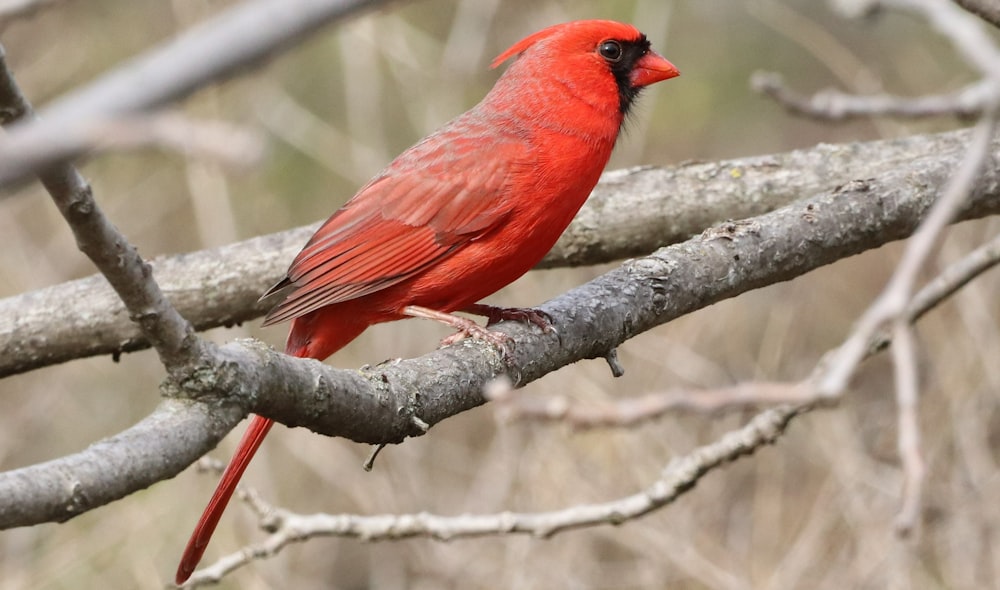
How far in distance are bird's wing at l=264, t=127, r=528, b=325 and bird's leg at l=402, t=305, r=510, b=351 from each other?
119mm

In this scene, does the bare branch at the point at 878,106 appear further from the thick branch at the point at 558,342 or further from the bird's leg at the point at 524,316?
the bird's leg at the point at 524,316

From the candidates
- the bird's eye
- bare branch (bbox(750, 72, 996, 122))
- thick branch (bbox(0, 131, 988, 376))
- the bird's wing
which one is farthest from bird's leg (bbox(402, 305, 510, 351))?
the bird's eye

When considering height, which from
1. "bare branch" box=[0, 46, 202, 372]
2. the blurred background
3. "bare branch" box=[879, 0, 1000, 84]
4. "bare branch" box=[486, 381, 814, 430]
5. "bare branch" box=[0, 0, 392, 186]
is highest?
"bare branch" box=[0, 0, 392, 186]

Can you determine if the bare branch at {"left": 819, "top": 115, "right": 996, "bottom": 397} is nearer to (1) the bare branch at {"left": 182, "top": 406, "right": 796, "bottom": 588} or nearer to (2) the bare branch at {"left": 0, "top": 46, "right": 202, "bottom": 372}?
(2) the bare branch at {"left": 0, "top": 46, "right": 202, "bottom": 372}

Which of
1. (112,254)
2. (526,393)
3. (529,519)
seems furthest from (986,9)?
(526,393)

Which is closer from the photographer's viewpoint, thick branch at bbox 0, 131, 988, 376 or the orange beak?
thick branch at bbox 0, 131, 988, 376

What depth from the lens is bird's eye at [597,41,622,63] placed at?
13.6ft

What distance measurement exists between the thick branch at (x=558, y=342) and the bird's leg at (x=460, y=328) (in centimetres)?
6

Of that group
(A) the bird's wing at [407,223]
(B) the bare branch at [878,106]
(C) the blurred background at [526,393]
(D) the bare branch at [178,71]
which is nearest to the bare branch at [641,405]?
(B) the bare branch at [878,106]

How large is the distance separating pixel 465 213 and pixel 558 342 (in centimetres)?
74

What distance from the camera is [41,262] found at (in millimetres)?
7363

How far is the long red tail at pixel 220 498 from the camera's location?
3.03 meters

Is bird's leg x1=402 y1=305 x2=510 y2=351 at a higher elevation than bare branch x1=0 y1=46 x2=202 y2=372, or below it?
below

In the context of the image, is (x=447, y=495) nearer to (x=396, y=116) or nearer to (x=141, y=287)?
(x=396, y=116)
